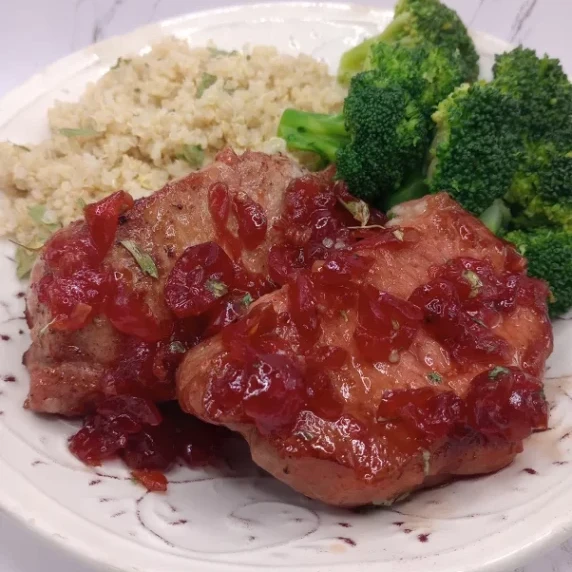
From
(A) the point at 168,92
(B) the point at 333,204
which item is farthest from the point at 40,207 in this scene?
(B) the point at 333,204

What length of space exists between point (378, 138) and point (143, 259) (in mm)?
1117

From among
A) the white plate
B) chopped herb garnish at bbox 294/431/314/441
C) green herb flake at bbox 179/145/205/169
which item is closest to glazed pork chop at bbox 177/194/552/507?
chopped herb garnish at bbox 294/431/314/441

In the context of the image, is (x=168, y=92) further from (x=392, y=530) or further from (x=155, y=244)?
(x=392, y=530)

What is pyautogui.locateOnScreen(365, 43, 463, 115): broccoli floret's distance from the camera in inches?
110

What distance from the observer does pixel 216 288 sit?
7.45 feet

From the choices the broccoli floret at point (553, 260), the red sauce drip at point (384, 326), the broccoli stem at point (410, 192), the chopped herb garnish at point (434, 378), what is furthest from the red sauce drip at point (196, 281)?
the broccoli floret at point (553, 260)

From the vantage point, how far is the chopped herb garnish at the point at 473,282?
2229 mm

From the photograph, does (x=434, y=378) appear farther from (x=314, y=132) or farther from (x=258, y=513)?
(x=314, y=132)

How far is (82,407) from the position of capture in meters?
2.37

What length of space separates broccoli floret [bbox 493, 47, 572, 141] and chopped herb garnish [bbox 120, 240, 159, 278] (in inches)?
66.0

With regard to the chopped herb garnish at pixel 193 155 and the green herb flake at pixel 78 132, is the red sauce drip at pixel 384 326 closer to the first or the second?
the chopped herb garnish at pixel 193 155

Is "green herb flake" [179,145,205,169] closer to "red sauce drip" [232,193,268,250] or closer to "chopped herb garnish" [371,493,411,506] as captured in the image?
"red sauce drip" [232,193,268,250]

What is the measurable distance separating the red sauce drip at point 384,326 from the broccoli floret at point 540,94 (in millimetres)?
1184

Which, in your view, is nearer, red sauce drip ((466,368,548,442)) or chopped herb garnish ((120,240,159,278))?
red sauce drip ((466,368,548,442))
